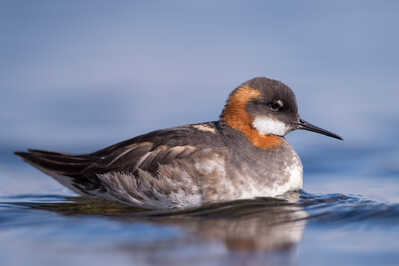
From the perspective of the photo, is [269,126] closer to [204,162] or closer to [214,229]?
[204,162]

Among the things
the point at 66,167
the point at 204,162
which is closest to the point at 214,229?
the point at 204,162

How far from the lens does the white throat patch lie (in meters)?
9.80

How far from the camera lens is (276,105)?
9898 mm

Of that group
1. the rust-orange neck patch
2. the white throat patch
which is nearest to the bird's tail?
the rust-orange neck patch

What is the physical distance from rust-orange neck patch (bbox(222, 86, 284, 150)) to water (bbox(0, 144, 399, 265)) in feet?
2.62

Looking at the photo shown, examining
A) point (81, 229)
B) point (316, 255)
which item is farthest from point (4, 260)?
point (316, 255)

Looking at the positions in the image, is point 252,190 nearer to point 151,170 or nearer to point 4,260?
point 151,170

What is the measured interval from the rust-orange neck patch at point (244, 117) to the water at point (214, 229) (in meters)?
0.80

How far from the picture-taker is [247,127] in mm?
9758

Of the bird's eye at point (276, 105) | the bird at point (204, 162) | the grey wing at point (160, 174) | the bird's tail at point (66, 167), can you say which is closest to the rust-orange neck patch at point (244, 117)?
the bird at point (204, 162)

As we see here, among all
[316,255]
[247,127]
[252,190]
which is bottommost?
[316,255]

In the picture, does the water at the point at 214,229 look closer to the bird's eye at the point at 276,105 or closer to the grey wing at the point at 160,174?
the grey wing at the point at 160,174

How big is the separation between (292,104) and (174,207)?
2130 millimetres

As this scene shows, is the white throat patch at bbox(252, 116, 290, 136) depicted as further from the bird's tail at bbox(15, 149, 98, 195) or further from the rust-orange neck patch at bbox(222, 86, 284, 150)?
the bird's tail at bbox(15, 149, 98, 195)
